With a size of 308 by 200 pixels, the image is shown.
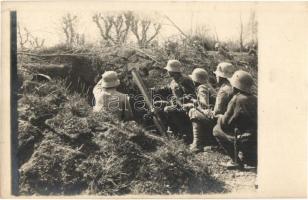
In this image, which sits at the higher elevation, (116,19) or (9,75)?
(116,19)

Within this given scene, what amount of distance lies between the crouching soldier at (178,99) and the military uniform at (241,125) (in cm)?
37

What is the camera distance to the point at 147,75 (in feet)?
18.3

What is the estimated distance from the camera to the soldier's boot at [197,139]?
18.1 feet

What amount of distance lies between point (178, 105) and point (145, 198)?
44.1 inches

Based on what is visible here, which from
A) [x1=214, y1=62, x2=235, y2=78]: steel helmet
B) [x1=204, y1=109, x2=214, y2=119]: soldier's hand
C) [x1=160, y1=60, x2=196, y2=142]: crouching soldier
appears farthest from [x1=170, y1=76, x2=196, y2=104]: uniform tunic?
[x1=214, y1=62, x2=235, y2=78]: steel helmet

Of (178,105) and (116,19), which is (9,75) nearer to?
(116,19)

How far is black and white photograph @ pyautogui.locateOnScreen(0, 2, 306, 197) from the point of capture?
540 cm

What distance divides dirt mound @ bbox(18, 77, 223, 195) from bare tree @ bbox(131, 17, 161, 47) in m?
0.96

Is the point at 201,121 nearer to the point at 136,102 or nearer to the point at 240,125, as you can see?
the point at 240,125

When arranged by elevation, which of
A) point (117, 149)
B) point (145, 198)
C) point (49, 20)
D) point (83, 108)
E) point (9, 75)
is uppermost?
point (49, 20)

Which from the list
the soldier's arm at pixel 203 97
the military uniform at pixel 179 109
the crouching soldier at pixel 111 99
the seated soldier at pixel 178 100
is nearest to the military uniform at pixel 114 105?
the crouching soldier at pixel 111 99

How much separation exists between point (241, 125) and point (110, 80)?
1.59 meters

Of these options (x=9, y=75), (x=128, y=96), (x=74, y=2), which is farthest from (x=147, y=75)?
(x=9, y=75)

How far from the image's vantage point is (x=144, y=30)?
18.0 feet
